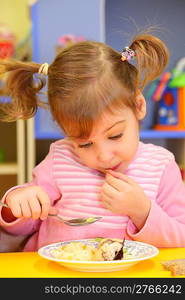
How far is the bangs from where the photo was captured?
91 centimetres

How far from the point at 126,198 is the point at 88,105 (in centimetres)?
19

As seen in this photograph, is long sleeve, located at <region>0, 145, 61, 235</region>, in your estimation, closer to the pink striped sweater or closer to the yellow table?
the pink striped sweater

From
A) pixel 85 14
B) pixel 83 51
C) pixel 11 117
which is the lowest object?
pixel 11 117

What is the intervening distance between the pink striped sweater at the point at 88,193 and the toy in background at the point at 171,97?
140 centimetres

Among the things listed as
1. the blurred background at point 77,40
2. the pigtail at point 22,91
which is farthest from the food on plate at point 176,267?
the blurred background at point 77,40

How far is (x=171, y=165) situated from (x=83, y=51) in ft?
1.05

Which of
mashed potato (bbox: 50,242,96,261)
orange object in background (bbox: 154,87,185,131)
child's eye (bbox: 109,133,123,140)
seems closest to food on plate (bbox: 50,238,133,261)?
mashed potato (bbox: 50,242,96,261)

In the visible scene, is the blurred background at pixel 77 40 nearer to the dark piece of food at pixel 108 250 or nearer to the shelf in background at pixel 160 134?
the shelf in background at pixel 160 134

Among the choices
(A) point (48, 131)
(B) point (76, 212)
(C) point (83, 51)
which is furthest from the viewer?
(A) point (48, 131)

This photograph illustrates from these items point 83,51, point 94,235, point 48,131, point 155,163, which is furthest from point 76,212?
point 48,131

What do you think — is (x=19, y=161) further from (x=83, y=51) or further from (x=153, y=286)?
(x=153, y=286)

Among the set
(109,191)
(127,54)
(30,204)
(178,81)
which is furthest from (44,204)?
(178,81)

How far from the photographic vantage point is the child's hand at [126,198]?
3.02 ft

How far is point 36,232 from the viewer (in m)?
1.12
